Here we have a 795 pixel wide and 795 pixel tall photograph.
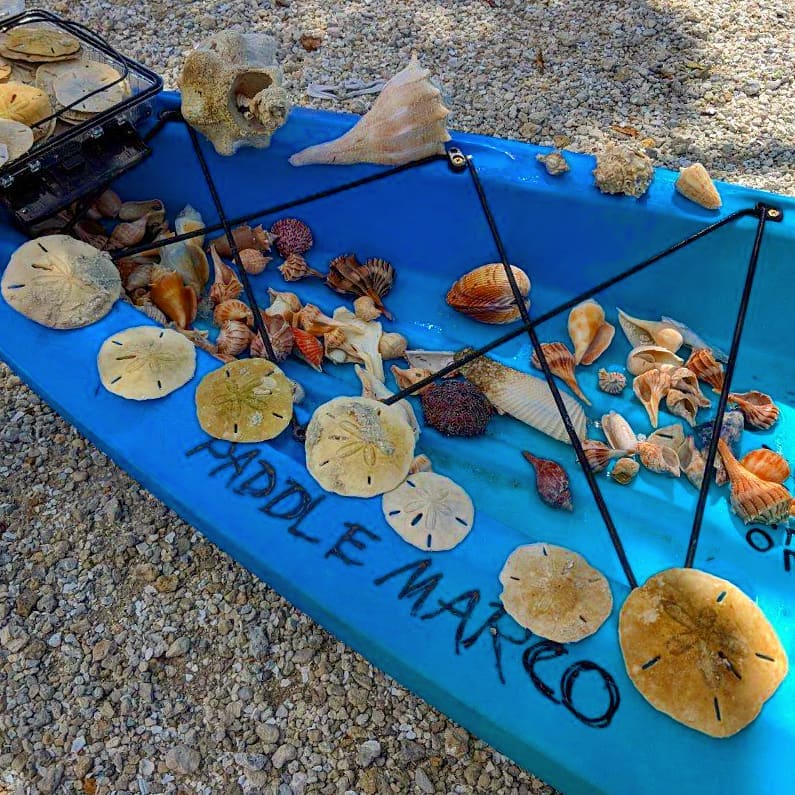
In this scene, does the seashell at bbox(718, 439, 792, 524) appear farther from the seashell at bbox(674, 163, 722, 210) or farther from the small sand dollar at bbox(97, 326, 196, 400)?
the small sand dollar at bbox(97, 326, 196, 400)

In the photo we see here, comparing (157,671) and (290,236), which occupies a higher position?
(290,236)

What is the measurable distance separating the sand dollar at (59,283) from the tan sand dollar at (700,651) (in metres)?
1.17

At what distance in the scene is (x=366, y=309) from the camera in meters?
1.88

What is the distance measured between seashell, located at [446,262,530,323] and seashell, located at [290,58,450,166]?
1.07 feet

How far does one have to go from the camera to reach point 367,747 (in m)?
1.39

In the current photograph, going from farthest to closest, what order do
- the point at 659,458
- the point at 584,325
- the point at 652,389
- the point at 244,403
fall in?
the point at 584,325 → the point at 652,389 → the point at 659,458 → the point at 244,403

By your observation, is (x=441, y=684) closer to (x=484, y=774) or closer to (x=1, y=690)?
(x=484, y=774)

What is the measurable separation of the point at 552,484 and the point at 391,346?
54cm

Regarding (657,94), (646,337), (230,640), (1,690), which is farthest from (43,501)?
(657,94)

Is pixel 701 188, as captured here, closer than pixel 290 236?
Yes

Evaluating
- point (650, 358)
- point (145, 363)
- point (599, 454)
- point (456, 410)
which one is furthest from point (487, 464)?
point (145, 363)

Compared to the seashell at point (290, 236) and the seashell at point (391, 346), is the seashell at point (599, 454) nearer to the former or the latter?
the seashell at point (391, 346)

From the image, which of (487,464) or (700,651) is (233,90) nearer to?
(487,464)

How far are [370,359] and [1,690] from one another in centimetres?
106
